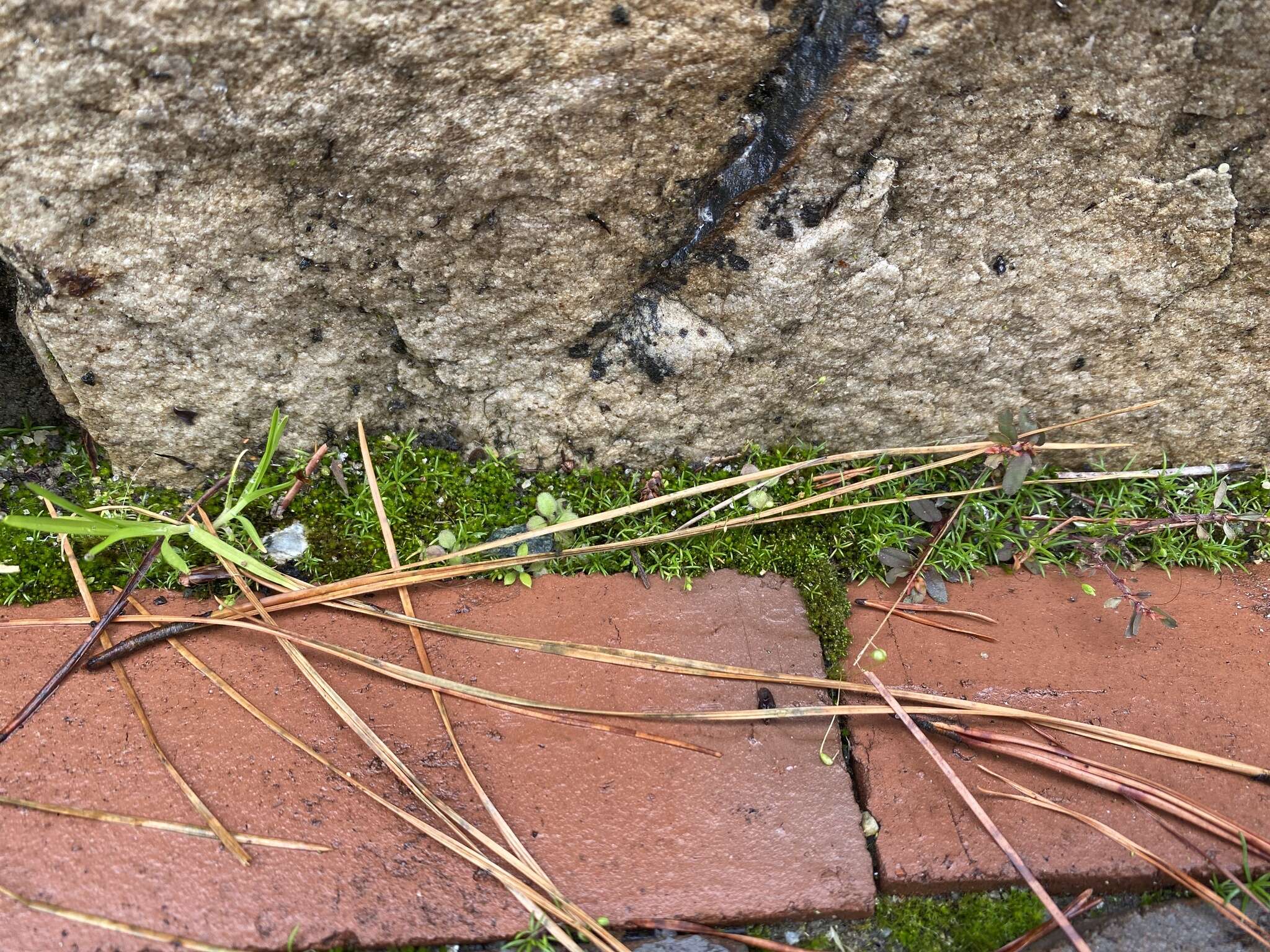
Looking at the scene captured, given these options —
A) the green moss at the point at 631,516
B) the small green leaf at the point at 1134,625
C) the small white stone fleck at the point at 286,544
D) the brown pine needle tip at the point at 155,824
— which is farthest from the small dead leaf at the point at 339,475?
the small green leaf at the point at 1134,625

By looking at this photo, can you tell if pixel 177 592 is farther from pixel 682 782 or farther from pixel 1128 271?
pixel 1128 271

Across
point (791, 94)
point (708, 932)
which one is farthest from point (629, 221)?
point (708, 932)

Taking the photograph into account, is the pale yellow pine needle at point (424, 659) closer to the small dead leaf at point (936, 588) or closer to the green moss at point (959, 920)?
the green moss at point (959, 920)

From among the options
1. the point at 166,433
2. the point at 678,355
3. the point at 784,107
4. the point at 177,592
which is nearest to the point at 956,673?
the point at 678,355

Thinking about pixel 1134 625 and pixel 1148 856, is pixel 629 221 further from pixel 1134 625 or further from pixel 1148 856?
pixel 1148 856

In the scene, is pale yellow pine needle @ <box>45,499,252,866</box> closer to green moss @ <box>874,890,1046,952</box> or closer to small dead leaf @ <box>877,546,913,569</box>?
green moss @ <box>874,890,1046,952</box>

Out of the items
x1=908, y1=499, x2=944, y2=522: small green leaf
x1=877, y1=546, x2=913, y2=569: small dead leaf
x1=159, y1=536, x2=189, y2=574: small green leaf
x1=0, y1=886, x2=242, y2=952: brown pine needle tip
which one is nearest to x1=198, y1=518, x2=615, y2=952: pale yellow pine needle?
x1=159, y1=536, x2=189, y2=574: small green leaf
